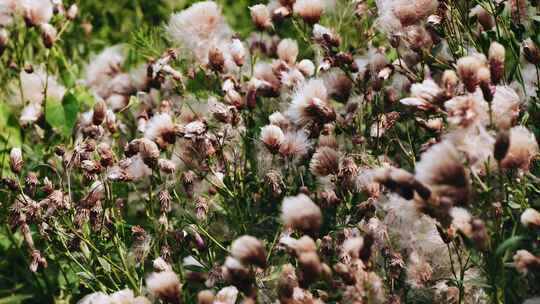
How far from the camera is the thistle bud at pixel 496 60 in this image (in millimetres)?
1675

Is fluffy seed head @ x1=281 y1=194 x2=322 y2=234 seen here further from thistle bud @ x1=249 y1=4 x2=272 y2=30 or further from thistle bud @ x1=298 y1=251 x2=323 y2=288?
thistle bud @ x1=249 y1=4 x2=272 y2=30

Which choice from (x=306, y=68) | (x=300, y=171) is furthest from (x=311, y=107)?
(x=306, y=68)

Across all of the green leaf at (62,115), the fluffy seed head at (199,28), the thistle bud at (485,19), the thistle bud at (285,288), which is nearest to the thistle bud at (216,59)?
the fluffy seed head at (199,28)

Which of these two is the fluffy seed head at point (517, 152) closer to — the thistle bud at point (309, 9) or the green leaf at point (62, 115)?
the thistle bud at point (309, 9)

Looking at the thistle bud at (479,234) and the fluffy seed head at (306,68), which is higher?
the fluffy seed head at (306,68)

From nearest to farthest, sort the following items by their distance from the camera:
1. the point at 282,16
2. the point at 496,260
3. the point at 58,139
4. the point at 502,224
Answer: the point at 496,260, the point at 502,224, the point at 282,16, the point at 58,139

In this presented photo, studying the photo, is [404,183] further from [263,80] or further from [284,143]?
[263,80]

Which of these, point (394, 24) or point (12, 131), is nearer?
point (394, 24)

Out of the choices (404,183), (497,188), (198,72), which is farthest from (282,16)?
(404,183)

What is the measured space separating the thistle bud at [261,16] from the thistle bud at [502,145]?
130 centimetres

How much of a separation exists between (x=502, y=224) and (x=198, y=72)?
64.8 inches

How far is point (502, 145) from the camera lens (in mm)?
1475

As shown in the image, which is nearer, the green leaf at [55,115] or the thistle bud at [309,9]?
the thistle bud at [309,9]

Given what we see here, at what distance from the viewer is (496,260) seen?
1.62 meters
